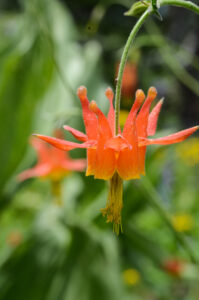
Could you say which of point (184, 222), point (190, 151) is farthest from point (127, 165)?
point (190, 151)

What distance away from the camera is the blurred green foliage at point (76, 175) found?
1238 millimetres

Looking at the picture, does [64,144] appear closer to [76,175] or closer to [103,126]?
[103,126]

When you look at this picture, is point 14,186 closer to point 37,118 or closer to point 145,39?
point 37,118

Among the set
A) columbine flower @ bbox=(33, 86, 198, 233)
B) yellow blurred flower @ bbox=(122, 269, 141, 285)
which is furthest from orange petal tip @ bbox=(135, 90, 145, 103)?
yellow blurred flower @ bbox=(122, 269, 141, 285)

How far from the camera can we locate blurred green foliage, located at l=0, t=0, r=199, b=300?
4.06 feet

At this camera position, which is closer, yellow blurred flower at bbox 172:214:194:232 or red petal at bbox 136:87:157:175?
red petal at bbox 136:87:157:175

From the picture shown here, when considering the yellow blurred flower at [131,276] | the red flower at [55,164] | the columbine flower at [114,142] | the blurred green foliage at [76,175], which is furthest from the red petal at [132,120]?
the yellow blurred flower at [131,276]

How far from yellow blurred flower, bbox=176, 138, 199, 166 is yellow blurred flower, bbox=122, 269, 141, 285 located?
2.21 ft

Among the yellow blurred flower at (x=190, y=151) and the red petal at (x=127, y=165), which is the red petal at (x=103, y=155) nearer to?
the red petal at (x=127, y=165)

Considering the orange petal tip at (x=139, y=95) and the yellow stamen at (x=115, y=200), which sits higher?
the orange petal tip at (x=139, y=95)

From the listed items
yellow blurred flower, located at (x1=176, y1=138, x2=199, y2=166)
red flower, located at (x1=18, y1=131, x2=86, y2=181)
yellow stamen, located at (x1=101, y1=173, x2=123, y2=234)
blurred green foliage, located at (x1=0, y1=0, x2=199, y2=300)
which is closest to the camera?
yellow stamen, located at (x1=101, y1=173, x2=123, y2=234)

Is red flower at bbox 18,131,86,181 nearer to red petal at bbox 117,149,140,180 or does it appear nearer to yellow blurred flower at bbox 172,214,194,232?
red petal at bbox 117,149,140,180

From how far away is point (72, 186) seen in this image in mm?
1494

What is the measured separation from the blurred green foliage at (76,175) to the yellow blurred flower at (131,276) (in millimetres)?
38
